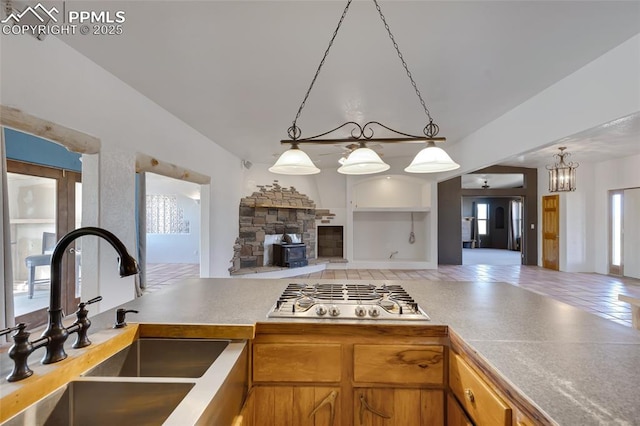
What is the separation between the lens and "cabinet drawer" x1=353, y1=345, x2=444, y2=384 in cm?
117

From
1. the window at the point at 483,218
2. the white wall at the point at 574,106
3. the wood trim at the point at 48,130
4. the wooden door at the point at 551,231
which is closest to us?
the wood trim at the point at 48,130

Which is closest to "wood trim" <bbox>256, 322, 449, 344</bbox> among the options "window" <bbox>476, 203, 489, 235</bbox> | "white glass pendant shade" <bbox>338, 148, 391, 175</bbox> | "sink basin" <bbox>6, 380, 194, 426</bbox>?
"sink basin" <bbox>6, 380, 194, 426</bbox>

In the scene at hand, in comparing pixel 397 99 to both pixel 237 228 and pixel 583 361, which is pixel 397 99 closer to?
pixel 583 361

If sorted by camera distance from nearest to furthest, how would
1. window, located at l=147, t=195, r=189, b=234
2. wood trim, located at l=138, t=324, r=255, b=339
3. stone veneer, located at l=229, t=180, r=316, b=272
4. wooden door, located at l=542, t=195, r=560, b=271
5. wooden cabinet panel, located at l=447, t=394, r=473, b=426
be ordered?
wooden cabinet panel, located at l=447, t=394, r=473, b=426 < wood trim, located at l=138, t=324, r=255, b=339 < stone veneer, located at l=229, t=180, r=316, b=272 < wooden door, located at l=542, t=195, r=560, b=271 < window, located at l=147, t=195, r=189, b=234

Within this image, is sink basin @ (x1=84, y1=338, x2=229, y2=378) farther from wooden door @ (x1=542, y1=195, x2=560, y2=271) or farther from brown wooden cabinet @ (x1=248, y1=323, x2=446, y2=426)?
wooden door @ (x1=542, y1=195, x2=560, y2=271)

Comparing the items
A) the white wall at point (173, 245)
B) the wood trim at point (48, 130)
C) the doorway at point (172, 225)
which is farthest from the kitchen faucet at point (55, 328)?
the white wall at point (173, 245)

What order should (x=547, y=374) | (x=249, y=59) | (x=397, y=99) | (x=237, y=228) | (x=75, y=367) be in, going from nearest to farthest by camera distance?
(x=547, y=374) → (x=75, y=367) → (x=249, y=59) → (x=397, y=99) → (x=237, y=228)

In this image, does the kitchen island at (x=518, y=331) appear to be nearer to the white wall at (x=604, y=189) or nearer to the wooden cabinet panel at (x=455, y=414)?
the wooden cabinet panel at (x=455, y=414)

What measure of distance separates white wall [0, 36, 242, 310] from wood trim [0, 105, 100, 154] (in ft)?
0.16

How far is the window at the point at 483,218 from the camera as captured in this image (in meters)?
12.9

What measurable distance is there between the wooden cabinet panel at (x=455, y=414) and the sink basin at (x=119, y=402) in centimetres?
92

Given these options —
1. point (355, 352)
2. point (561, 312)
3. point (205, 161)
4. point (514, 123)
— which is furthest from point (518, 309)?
point (205, 161)

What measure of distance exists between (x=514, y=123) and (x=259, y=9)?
121 inches

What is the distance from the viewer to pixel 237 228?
5562 millimetres
